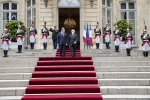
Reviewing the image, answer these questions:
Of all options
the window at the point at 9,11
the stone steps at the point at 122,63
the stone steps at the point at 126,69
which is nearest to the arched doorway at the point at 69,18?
the window at the point at 9,11

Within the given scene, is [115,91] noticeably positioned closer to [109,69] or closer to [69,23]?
[109,69]

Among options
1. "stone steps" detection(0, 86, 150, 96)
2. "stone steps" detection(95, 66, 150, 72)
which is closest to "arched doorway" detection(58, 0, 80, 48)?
"stone steps" detection(95, 66, 150, 72)

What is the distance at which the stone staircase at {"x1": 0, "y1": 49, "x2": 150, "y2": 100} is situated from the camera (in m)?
10.7

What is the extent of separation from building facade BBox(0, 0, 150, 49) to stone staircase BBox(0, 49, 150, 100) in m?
7.47

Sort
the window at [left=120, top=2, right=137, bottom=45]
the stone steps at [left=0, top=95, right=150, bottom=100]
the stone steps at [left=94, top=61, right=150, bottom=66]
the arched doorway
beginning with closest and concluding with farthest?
the stone steps at [left=0, top=95, right=150, bottom=100], the stone steps at [left=94, top=61, right=150, bottom=66], the window at [left=120, top=2, right=137, bottom=45], the arched doorway

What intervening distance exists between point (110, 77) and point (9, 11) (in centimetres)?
1448

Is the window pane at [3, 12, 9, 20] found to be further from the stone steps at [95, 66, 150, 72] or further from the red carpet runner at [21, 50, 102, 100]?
the stone steps at [95, 66, 150, 72]

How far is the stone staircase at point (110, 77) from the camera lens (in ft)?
35.0

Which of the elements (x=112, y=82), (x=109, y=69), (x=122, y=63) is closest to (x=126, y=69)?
(x=109, y=69)

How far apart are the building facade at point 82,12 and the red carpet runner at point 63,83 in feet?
28.5

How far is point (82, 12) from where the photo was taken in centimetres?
2191

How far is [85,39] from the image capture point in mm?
20203

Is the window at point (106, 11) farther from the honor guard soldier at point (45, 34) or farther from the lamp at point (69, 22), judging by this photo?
the lamp at point (69, 22)

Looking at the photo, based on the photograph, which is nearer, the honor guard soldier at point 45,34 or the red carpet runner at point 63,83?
the red carpet runner at point 63,83
